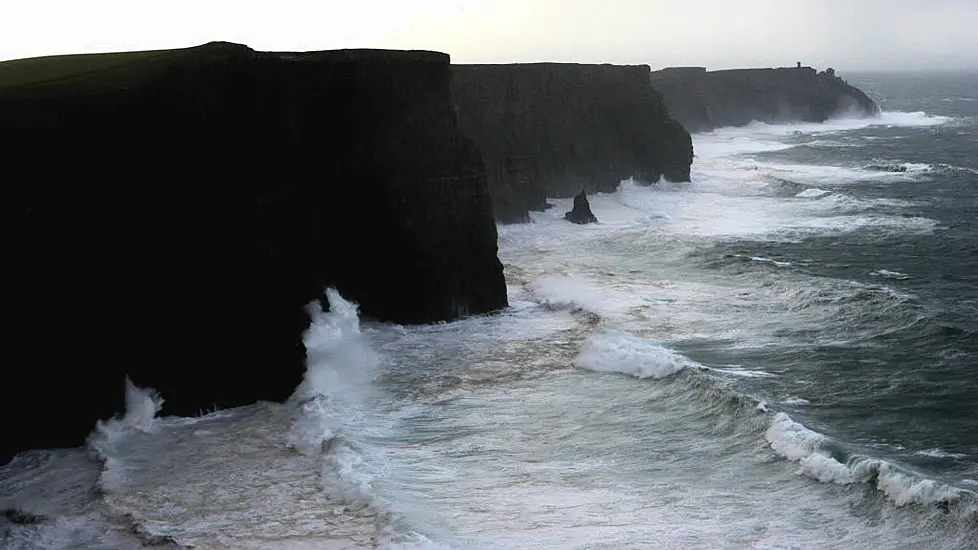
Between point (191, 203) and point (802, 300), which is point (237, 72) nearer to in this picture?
point (191, 203)

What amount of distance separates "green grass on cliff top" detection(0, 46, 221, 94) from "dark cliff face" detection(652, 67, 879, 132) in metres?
81.5

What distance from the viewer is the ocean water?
16.7 m

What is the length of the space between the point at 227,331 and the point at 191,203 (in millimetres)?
2940

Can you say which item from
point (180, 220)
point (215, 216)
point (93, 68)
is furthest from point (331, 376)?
point (93, 68)

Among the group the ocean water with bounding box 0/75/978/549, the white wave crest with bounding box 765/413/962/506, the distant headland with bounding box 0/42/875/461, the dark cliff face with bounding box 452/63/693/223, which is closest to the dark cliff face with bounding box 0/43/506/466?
the distant headland with bounding box 0/42/875/461

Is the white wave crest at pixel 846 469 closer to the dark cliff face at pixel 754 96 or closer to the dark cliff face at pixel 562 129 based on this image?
the dark cliff face at pixel 562 129

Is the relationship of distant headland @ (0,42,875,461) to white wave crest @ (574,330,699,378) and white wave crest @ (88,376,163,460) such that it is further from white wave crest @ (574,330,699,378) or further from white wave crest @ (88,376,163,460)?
white wave crest @ (574,330,699,378)

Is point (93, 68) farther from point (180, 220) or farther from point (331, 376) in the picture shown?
point (331, 376)

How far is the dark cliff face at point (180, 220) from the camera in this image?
2070 centimetres

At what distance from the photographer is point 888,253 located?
40.2 m

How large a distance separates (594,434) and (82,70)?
1447 centimetres

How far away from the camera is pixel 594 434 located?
2103 cm

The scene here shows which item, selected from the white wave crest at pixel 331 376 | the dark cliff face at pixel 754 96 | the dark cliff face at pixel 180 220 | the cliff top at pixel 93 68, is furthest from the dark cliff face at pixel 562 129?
the dark cliff face at pixel 754 96

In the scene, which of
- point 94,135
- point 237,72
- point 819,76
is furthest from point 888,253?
point 819,76
